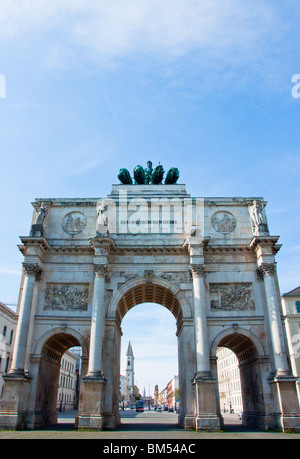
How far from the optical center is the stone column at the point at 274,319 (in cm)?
2062

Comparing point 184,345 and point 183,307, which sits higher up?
point 183,307

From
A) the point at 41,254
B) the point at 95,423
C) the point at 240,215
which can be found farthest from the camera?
the point at 240,215

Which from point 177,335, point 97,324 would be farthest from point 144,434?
point 177,335

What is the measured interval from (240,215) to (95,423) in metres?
16.3

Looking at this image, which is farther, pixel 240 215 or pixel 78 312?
pixel 240 215

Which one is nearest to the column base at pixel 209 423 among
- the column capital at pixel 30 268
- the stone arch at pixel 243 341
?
the stone arch at pixel 243 341

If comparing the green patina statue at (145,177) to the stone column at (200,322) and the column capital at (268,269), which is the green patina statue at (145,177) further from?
the column capital at (268,269)

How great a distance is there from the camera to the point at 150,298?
2725 cm

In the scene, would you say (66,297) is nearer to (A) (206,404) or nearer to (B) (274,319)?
(A) (206,404)

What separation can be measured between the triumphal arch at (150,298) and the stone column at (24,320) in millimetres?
64

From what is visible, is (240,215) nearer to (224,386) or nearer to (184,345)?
(184,345)
